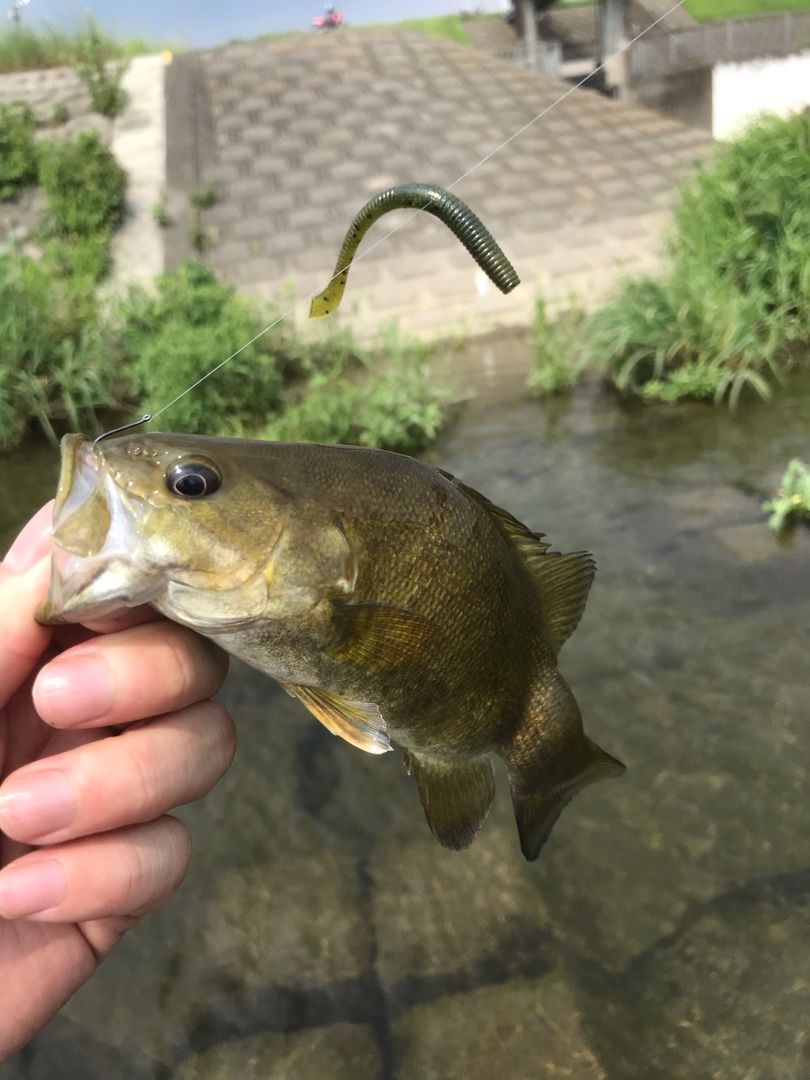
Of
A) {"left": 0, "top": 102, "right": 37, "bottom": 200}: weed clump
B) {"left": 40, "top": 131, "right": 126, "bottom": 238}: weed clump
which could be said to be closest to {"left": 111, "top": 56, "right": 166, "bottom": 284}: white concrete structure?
{"left": 40, "top": 131, "right": 126, "bottom": 238}: weed clump

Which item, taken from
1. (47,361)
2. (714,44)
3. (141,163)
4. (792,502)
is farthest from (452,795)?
(714,44)

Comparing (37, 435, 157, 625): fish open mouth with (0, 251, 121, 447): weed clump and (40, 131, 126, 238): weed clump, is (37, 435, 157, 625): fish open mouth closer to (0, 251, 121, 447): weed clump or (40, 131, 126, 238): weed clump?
(0, 251, 121, 447): weed clump

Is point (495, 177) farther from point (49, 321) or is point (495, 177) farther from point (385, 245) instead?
point (49, 321)

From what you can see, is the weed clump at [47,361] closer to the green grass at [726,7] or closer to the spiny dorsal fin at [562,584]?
the spiny dorsal fin at [562,584]

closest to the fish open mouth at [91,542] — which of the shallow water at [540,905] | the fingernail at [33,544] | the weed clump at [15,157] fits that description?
the fingernail at [33,544]

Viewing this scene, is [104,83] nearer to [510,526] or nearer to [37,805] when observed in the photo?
[510,526]
